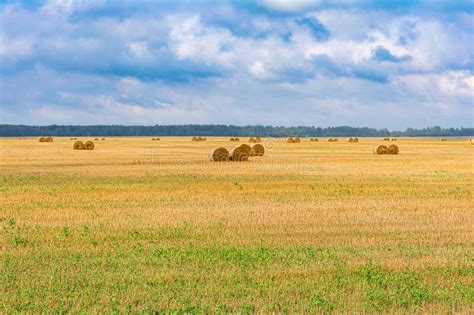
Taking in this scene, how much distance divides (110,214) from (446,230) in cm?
894

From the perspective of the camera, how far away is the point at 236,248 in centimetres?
1355

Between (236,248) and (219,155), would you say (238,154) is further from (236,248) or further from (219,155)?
(236,248)

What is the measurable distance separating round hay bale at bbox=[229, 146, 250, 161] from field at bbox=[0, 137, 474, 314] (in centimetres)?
1722

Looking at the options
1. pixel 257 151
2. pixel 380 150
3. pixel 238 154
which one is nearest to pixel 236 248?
pixel 238 154

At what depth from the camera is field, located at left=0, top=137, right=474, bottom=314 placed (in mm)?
9812

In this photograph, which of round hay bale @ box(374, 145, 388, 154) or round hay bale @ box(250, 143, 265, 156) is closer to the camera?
round hay bale @ box(250, 143, 265, 156)

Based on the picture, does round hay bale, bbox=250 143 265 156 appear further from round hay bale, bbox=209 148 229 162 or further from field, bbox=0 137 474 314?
field, bbox=0 137 474 314

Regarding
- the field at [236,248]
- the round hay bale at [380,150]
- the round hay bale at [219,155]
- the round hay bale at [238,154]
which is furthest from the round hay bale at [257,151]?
the field at [236,248]

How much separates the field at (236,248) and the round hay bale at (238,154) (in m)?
17.2

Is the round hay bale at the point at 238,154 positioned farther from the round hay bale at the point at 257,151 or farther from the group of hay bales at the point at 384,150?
the group of hay bales at the point at 384,150

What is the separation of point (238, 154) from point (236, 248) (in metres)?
31.2

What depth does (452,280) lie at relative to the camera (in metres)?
11.0

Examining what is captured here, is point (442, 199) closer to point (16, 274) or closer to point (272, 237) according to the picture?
point (272, 237)

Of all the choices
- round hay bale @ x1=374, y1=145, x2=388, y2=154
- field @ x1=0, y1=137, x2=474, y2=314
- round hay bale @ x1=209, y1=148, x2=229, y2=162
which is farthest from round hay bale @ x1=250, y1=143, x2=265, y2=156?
field @ x1=0, y1=137, x2=474, y2=314
